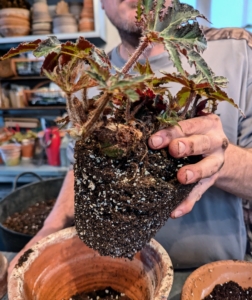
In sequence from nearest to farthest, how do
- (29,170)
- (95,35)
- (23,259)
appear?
(23,259) < (95,35) < (29,170)

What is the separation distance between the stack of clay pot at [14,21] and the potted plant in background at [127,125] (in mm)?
1790

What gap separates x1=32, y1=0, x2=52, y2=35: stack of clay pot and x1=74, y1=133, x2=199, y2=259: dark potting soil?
1796mm

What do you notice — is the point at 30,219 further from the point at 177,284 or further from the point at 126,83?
the point at 126,83

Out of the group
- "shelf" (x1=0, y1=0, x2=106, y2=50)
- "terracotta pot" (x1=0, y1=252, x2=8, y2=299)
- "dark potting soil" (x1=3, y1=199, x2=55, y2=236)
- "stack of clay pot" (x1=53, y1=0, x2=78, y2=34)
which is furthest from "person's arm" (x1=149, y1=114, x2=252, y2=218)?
"stack of clay pot" (x1=53, y1=0, x2=78, y2=34)

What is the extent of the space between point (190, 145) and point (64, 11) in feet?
5.99

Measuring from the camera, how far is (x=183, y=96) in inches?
14.5

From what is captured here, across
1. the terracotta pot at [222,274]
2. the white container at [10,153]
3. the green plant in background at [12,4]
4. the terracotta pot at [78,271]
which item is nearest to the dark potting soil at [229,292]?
the terracotta pot at [222,274]

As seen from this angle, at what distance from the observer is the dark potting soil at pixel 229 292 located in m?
0.56

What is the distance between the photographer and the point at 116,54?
932 mm

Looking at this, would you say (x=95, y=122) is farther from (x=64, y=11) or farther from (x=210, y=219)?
(x=64, y=11)

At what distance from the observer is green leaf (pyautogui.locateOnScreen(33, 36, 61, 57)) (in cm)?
30

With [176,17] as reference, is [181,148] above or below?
below

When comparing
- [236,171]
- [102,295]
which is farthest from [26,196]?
[236,171]

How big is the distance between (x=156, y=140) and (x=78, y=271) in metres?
0.33
